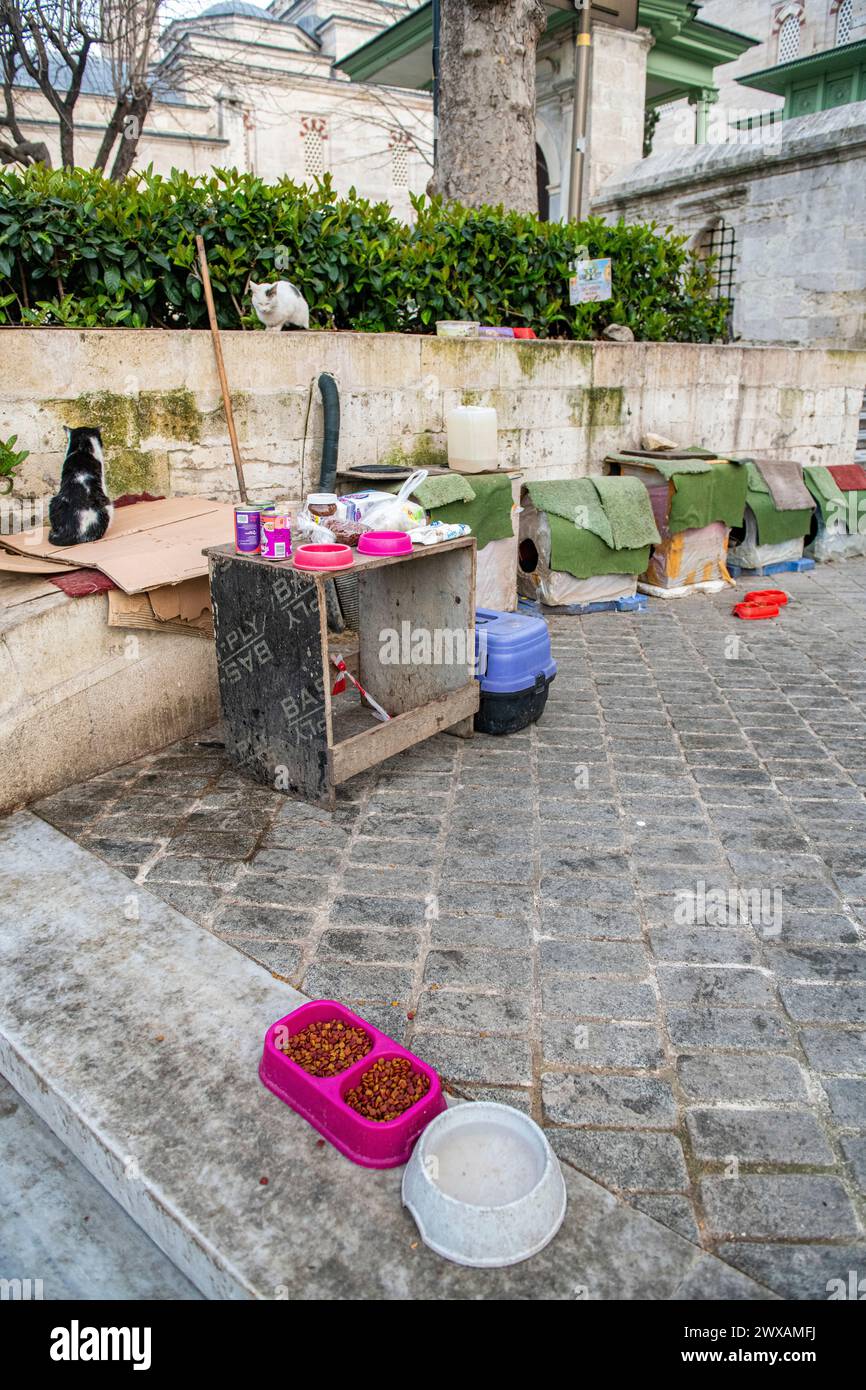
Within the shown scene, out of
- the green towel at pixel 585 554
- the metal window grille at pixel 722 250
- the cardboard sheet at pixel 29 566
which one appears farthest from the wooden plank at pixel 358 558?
the metal window grille at pixel 722 250

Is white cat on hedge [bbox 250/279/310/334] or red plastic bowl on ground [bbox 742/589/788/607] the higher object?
white cat on hedge [bbox 250/279/310/334]

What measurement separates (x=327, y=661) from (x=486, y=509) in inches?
118

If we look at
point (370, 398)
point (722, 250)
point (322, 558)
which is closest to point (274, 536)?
point (322, 558)

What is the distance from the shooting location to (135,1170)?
220cm

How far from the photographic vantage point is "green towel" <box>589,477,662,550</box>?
289 inches

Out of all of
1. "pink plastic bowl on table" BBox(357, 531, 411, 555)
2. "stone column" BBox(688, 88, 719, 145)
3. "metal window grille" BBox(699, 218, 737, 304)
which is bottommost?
"pink plastic bowl on table" BBox(357, 531, 411, 555)

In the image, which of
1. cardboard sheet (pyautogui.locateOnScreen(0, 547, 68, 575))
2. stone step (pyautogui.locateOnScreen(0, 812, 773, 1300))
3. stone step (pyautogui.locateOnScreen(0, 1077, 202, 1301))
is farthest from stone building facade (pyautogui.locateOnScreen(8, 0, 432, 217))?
stone step (pyautogui.locateOnScreen(0, 1077, 202, 1301))

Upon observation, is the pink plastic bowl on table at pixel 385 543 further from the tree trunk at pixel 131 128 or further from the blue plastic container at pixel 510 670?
the tree trunk at pixel 131 128

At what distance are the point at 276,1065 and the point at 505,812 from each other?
75.5 inches

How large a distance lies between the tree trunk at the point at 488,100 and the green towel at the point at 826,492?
13.0 ft

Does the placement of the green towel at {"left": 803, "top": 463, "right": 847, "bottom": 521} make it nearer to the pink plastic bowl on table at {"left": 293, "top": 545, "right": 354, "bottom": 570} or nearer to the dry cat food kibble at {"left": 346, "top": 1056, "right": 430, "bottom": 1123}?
the pink plastic bowl on table at {"left": 293, "top": 545, "right": 354, "bottom": 570}

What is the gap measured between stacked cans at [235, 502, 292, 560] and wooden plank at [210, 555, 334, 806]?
83mm

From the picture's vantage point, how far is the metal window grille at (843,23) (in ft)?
86.2
